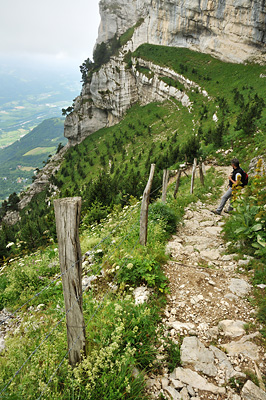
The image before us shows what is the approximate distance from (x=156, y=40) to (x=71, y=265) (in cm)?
9031

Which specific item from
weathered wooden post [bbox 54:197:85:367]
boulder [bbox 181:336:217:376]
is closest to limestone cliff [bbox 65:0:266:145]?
boulder [bbox 181:336:217:376]

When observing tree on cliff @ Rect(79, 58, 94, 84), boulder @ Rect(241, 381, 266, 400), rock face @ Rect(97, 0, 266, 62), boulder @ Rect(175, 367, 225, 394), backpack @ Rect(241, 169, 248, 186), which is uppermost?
rock face @ Rect(97, 0, 266, 62)

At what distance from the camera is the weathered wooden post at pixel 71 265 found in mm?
2270

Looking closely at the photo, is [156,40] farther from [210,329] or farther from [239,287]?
[210,329]

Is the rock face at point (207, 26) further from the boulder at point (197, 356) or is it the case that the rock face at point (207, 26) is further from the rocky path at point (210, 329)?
the boulder at point (197, 356)

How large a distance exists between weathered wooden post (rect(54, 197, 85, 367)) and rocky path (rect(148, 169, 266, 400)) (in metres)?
1.18

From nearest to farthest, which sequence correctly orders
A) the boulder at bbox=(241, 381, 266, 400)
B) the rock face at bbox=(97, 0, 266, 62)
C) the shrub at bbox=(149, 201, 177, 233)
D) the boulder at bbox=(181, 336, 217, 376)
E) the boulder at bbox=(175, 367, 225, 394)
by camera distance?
the boulder at bbox=(241, 381, 266, 400) → the boulder at bbox=(175, 367, 225, 394) → the boulder at bbox=(181, 336, 217, 376) → the shrub at bbox=(149, 201, 177, 233) → the rock face at bbox=(97, 0, 266, 62)

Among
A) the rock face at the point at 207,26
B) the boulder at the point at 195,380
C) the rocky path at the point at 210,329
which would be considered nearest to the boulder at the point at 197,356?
the rocky path at the point at 210,329

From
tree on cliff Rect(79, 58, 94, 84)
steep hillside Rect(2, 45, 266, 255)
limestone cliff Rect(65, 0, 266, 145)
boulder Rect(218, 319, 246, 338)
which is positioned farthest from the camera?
tree on cliff Rect(79, 58, 94, 84)

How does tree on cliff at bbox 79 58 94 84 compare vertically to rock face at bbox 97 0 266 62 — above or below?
below

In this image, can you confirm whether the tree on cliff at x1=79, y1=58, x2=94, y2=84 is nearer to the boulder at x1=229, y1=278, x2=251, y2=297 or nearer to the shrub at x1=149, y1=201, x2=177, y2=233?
the shrub at x1=149, y1=201, x2=177, y2=233

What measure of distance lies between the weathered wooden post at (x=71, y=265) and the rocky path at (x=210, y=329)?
1.18 metres

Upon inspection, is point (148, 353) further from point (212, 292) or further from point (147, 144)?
point (147, 144)

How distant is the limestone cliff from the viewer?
169 feet
